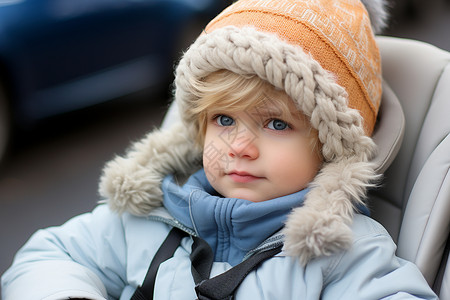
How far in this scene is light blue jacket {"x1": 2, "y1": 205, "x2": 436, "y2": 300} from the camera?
4.07 feet

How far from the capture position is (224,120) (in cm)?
144

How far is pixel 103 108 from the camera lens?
4.21 metres

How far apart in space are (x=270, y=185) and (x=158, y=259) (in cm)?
38

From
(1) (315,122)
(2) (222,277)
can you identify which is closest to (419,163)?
(1) (315,122)

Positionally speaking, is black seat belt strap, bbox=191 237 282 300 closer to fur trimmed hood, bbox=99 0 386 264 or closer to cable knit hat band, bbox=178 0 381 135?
fur trimmed hood, bbox=99 0 386 264

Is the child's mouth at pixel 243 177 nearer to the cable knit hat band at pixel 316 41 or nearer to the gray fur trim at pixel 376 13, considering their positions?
the cable knit hat band at pixel 316 41

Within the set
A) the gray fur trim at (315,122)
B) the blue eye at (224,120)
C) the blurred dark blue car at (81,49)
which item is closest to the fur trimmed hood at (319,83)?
the gray fur trim at (315,122)

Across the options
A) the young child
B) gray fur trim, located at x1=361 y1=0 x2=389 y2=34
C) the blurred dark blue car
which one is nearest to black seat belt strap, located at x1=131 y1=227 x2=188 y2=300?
the young child

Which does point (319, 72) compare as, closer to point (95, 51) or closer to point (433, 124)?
point (433, 124)

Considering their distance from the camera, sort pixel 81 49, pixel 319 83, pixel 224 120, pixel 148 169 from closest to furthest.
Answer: pixel 319 83
pixel 224 120
pixel 148 169
pixel 81 49

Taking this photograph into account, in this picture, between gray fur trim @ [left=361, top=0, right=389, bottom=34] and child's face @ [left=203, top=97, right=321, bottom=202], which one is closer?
child's face @ [left=203, top=97, right=321, bottom=202]

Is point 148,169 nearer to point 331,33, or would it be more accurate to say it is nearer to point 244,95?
point 244,95

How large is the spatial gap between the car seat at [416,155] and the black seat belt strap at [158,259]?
1.94 feet

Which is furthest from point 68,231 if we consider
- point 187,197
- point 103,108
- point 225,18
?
point 103,108
